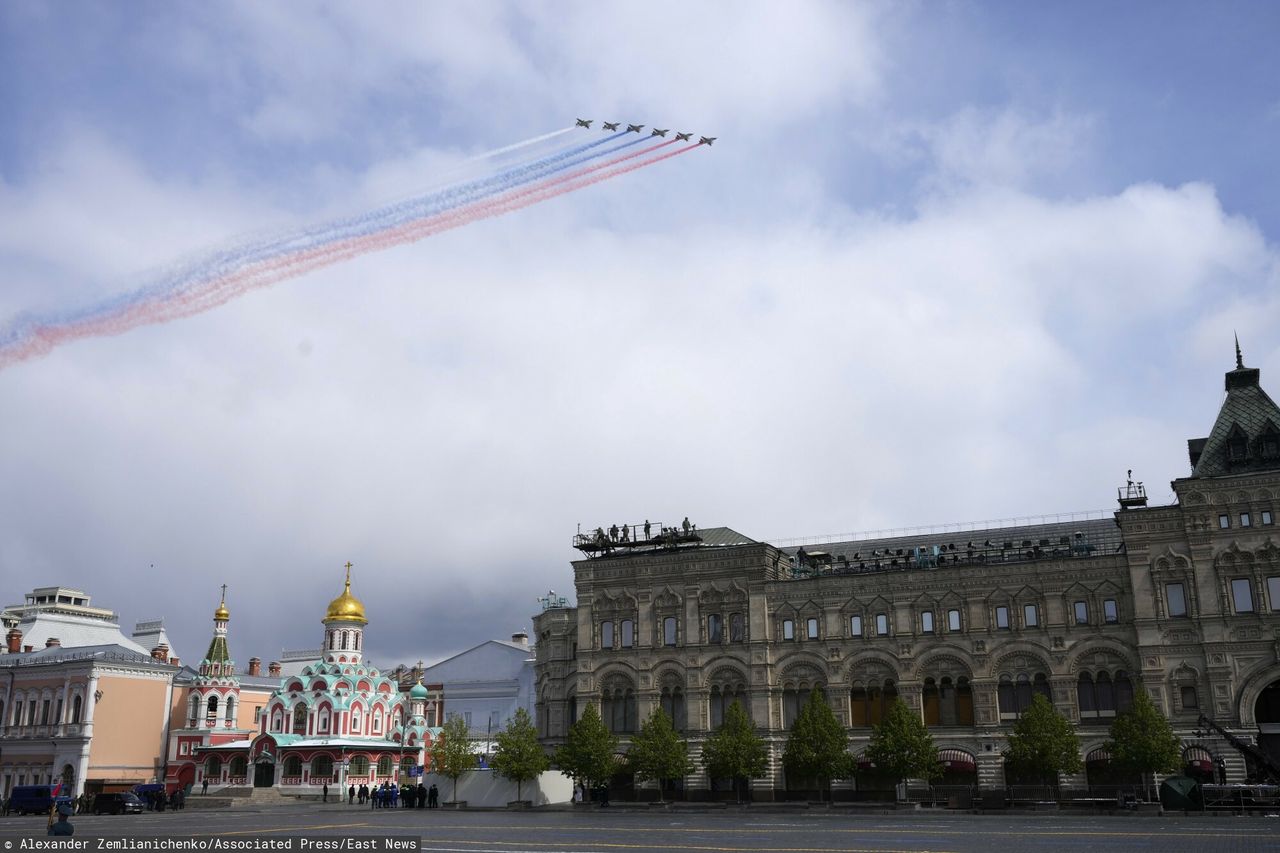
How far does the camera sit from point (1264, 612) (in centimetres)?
5659

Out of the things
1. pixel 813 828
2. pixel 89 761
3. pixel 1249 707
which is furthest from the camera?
pixel 89 761

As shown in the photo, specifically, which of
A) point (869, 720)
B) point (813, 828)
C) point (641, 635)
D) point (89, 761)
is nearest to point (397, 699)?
point (89, 761)

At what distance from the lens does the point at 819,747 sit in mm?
60094

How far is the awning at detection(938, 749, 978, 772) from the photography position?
2406 inches

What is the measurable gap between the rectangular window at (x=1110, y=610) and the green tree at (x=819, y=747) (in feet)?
51.3

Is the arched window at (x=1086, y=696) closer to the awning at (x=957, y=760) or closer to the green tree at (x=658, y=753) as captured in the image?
the awning at (x=957, y=760)

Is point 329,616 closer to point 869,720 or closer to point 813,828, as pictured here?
point 869,720

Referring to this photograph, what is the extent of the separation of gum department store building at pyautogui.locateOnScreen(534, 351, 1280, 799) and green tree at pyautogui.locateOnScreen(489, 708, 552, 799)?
6.18 m

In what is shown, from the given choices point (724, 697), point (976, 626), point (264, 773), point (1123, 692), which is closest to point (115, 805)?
point (264, 773)

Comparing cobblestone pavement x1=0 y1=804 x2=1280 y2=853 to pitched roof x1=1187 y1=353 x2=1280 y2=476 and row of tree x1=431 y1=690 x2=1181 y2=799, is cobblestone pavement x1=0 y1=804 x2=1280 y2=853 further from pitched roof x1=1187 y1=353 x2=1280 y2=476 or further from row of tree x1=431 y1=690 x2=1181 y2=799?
pitched roof x1=1187 y1=353 x2=1280 y2=476

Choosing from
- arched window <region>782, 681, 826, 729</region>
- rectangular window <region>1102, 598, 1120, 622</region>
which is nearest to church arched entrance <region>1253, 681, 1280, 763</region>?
rectangular window <region>1102, 598, 1120, 622</region>

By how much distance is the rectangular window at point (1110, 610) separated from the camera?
198 ft

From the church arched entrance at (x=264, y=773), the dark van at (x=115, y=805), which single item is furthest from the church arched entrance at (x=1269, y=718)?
the church arched entrance at (x=264, y=773)

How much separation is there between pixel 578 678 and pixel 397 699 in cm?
2948
